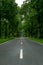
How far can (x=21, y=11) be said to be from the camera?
75500 mm

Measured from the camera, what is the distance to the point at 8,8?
2082 inches

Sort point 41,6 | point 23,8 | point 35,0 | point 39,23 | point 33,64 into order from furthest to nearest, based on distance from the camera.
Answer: point 23,8 → point 39,23 → point 41,6 → point 35,0 → point 33,64

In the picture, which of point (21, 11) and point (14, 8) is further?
point (21, 11)

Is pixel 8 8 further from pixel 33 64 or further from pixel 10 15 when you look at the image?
pixel 33 64

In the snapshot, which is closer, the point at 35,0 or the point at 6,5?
the point at 35,0

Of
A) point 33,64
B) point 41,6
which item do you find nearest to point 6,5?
point 41,6

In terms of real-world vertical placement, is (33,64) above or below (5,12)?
below

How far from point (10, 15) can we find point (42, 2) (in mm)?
12539

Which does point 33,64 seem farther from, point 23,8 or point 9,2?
point 23,8

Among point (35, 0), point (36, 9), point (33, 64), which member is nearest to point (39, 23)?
point (36, 9)

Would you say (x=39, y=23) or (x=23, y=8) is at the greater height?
(x=23, y=8)

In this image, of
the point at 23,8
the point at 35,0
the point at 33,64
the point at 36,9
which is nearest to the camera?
the point at 33,64

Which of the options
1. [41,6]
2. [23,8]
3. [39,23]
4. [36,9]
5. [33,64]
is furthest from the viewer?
[23,8]

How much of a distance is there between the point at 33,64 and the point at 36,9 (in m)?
45.5
